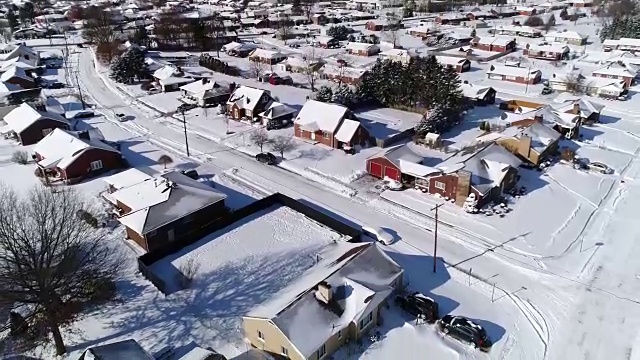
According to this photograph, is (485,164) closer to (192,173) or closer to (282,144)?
(282,144)

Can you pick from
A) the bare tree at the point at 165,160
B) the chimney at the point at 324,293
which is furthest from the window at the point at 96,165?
the chimney at the point at 324,293

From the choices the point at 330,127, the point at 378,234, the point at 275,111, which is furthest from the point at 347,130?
the point at 378,234

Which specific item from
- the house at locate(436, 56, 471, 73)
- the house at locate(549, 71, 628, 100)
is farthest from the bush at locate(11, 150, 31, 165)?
the house at locate(549, 71, 628, 100)

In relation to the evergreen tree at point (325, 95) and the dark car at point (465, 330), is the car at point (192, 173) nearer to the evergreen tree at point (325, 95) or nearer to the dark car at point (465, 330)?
the evergreen tree at point (325, 95)

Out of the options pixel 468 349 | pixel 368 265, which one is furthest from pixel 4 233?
pixel 468 349

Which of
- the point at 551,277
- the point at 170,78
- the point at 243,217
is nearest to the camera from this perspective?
the point at 551,277

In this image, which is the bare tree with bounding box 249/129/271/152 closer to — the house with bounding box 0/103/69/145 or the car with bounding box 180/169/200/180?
the car with bounding box 180/169/200/180
